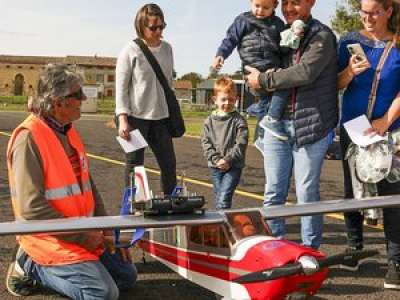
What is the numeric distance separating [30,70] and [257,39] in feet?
392

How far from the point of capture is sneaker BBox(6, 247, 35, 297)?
4.50 m

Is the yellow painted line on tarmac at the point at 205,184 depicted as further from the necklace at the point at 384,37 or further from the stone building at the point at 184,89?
the stone building at the point at 184,89

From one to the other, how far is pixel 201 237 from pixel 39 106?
1.54 m

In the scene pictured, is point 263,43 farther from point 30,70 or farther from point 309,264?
point 30,70

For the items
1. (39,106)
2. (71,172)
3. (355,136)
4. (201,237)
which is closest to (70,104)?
(39,106)

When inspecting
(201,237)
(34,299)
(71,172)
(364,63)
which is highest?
(364,63)

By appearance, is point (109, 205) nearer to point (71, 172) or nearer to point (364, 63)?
point (71, 172)

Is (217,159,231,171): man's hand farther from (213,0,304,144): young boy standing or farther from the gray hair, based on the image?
the gray hair

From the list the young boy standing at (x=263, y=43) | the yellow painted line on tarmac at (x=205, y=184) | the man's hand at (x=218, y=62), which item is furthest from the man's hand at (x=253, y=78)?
the yellow painted line on tarmac at (x=205, y=184)

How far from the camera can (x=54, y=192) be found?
13.5 ft

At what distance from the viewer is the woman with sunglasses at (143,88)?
546cm

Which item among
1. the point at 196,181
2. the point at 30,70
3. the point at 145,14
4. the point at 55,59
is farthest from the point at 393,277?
the point at 30,70

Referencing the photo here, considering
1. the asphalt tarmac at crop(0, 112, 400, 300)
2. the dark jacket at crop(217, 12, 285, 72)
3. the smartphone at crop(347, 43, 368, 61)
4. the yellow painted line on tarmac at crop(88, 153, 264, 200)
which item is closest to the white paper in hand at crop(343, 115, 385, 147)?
the smartphone at crop(347, 43, 368, 61)

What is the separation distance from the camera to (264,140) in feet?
16.7
